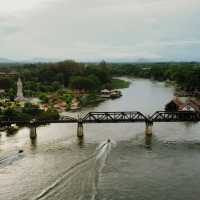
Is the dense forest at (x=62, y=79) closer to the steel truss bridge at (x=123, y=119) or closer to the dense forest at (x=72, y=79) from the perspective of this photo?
the dense forest at (x=72, y=79)

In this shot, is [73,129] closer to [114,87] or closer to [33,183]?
[33,183]

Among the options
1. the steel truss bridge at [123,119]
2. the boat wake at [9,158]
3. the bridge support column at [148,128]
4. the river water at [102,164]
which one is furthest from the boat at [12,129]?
the bridge support column at [148,128]

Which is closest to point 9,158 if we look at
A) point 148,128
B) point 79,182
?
point 79,182

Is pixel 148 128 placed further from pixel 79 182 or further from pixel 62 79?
pixel 62 79

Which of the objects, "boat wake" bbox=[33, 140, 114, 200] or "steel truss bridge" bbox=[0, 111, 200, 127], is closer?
"boat wake" bbox=[33, 140, 114, 200]

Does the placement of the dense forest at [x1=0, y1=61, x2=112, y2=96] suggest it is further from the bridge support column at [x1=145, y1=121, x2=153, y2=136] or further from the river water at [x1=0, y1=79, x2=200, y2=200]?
the bridge support column at [x1=145, y1=121, x2=153, y2=136]

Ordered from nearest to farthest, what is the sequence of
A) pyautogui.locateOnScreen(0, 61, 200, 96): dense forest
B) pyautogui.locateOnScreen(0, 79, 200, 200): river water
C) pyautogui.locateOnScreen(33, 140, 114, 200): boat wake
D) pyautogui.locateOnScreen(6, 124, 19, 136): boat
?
pyautogui.locateOnScreen(33, 140, 114, 200): boat wake
pyautogui.locateOnScreen(0, 79, 200, 200): river water
pyautogui.locateOnScreen(6, 124, 19, 136): boat
pyautogui.locateOnScreen(0, 61, 200, 96): dense forest

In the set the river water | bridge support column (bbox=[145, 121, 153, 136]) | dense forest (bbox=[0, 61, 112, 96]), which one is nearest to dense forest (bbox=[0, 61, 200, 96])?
dense forest (bbox=[0, 61, 112, 96])
